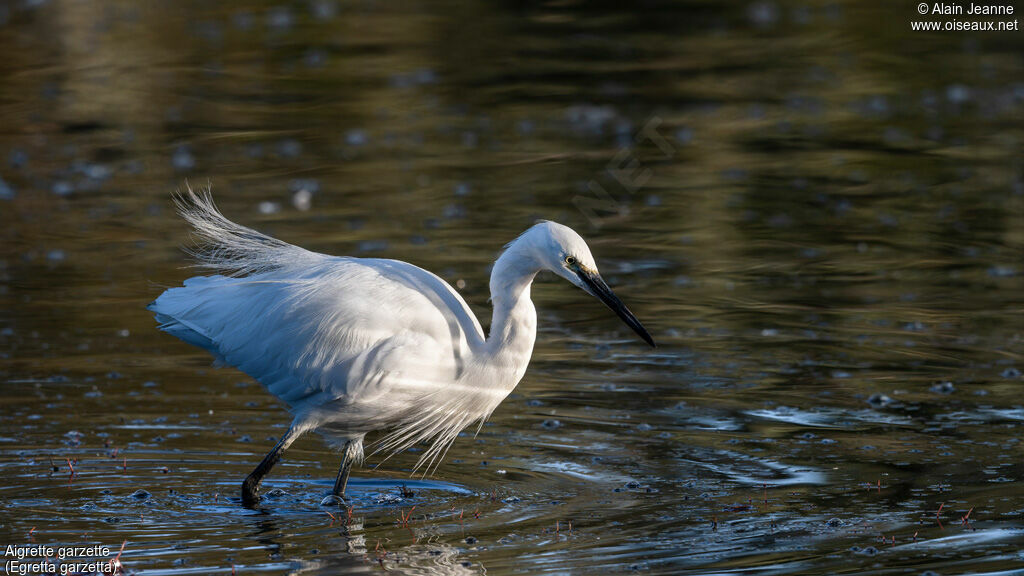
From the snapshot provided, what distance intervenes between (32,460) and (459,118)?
891 cm

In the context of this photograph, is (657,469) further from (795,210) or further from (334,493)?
(795,210)

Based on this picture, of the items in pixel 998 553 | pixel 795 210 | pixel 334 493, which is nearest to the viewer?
pixel 998 553

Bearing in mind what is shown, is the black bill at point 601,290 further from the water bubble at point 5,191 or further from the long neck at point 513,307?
the water bubble at point 5,191

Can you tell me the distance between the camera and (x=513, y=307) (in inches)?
244

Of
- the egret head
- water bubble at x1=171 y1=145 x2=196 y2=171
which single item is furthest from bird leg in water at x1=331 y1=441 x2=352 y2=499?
water bubble at x1=171 y1=145 x2=196 y2=171

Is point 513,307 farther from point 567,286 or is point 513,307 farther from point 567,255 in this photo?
point 567,286

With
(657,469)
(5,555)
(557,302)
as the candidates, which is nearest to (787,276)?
(557,302)

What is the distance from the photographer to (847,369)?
26.0ft

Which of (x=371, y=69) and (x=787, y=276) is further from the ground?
(x=371, y=69)

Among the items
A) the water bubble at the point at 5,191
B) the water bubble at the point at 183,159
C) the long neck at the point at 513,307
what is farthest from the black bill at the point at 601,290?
the water bubble at the point at 5,191

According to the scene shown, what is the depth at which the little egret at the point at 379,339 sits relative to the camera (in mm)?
6109

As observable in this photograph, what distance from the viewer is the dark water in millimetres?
5730

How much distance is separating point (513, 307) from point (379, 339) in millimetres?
626

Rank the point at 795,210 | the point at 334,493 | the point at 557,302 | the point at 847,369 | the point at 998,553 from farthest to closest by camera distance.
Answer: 1. the point at 795,210
2. the point at 557,302
3. the point at 847,369
4. the point at 334,493
5. the point at 998,553
